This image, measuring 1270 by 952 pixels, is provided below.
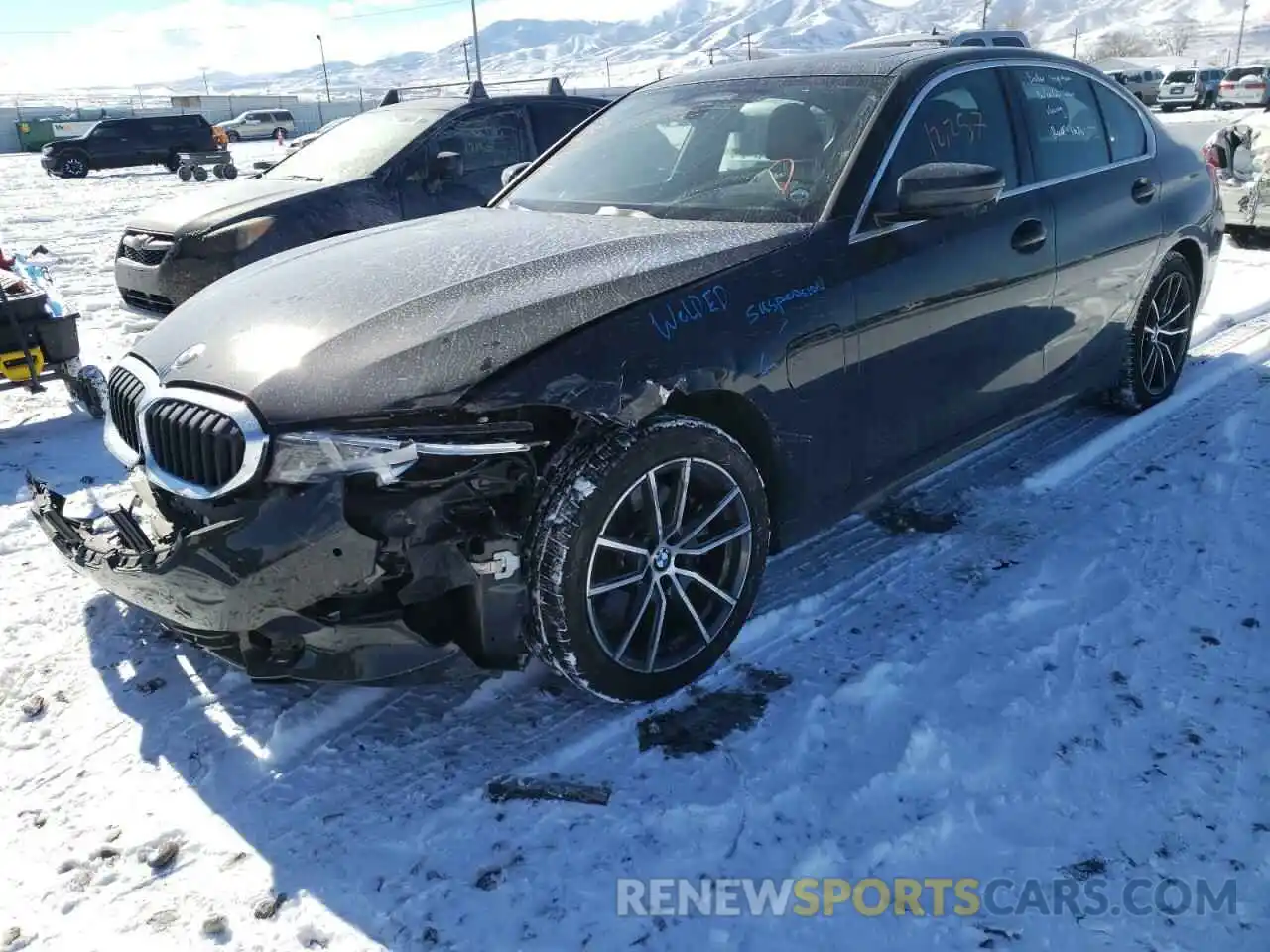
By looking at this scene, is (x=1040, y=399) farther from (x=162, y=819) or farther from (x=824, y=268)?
(x=162, y=819)

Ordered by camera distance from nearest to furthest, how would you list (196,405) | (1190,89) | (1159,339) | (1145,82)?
(196,405)
(1159,339)
(1190,89)
(1145,82)

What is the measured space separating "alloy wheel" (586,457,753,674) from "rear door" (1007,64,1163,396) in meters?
1.92

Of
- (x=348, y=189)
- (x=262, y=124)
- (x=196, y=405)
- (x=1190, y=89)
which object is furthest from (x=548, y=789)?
(x=262, y=124)

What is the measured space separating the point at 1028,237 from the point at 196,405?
3.01 metres

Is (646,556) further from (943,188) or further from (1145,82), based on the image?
(1145,82)

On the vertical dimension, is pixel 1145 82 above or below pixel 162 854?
above

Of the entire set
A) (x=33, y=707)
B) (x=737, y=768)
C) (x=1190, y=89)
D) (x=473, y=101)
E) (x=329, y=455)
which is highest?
(x=1190, y=89)

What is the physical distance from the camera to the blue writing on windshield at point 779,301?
9.30ft

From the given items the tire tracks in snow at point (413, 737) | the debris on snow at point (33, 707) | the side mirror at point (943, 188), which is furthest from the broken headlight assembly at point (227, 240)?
the side mirror at point (943, 188)

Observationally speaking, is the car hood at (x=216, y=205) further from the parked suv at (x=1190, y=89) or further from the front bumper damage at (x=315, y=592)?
the parked suv at (x=1190, y=89)

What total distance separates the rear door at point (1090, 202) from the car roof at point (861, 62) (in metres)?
0.14

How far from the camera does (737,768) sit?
8.46 feet

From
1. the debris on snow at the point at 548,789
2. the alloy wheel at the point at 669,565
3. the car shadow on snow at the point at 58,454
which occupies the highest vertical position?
the alloy wheel at the point at 669,565

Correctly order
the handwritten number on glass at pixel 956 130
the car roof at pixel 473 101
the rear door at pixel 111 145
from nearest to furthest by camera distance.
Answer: the handwritten number on glass at pixel 956 130
the car roof at pixel 473 101
the rear door at pixel 111 145
